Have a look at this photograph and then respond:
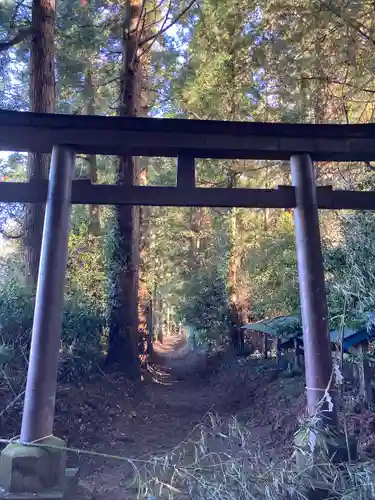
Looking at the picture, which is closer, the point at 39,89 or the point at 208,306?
the point at 39,89

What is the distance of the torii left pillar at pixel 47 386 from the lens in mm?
3742

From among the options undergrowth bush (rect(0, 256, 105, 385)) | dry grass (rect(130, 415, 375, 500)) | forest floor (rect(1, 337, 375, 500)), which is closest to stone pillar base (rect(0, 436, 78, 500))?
forest floor (rect(1, 337, 375, 500))

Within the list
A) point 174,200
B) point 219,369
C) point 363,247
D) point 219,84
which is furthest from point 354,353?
point 219,84

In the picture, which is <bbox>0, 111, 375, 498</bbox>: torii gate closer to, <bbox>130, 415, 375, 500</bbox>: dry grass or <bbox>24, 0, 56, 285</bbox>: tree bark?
<bbox>130, 415, 375, 500</bbox>: dry grass

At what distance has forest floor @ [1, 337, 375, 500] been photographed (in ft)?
17.9

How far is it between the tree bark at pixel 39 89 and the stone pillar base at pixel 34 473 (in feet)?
15.7

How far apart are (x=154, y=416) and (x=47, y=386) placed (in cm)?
502

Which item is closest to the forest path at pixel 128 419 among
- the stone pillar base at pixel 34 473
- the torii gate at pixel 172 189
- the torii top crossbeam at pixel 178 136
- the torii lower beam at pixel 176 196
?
the stone pillar base at pixel 34 473

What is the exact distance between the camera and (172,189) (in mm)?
4664

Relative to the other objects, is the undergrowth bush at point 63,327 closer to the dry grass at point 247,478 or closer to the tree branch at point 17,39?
the dry grass at point 247,478

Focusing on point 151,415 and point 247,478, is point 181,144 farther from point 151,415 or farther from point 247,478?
point 151,415

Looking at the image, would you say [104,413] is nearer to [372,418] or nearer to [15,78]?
[372,418]

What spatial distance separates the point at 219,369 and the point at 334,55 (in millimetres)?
9574

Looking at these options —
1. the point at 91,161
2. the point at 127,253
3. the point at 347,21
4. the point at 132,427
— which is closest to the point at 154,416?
the point at 132,427
